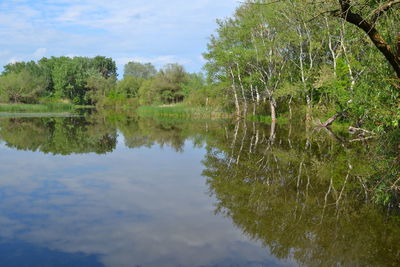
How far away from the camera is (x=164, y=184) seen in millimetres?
12375

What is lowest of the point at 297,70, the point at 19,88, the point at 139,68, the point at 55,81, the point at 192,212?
the point at 192,212

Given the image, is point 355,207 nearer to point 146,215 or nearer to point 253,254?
point 253,254

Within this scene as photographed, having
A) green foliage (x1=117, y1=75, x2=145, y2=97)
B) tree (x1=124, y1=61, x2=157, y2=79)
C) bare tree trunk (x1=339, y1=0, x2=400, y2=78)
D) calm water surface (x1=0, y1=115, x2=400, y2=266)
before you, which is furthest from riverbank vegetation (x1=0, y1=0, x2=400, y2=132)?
tree (x1=124, y1=61, x2=157, y2=79)

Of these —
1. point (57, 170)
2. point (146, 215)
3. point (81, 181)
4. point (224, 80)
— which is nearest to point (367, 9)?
point (146, 215)

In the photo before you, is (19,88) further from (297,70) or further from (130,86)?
(297,70)

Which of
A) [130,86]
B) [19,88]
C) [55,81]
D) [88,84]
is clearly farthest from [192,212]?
[55,81]

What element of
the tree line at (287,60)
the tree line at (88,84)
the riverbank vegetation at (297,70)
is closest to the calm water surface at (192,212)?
the riverbank vegetation at (297,70)

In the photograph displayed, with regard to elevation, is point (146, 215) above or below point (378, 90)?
below

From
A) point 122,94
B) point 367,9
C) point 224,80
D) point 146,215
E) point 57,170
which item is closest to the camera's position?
point 367,9

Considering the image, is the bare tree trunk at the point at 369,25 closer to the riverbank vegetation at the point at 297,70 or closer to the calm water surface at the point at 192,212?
the riverbank vegetation at the point at 297,70

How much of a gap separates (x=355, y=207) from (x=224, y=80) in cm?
3889

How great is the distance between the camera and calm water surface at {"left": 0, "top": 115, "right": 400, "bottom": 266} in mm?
6613

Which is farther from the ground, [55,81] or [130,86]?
[55,81]

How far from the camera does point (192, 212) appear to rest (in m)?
9.25
